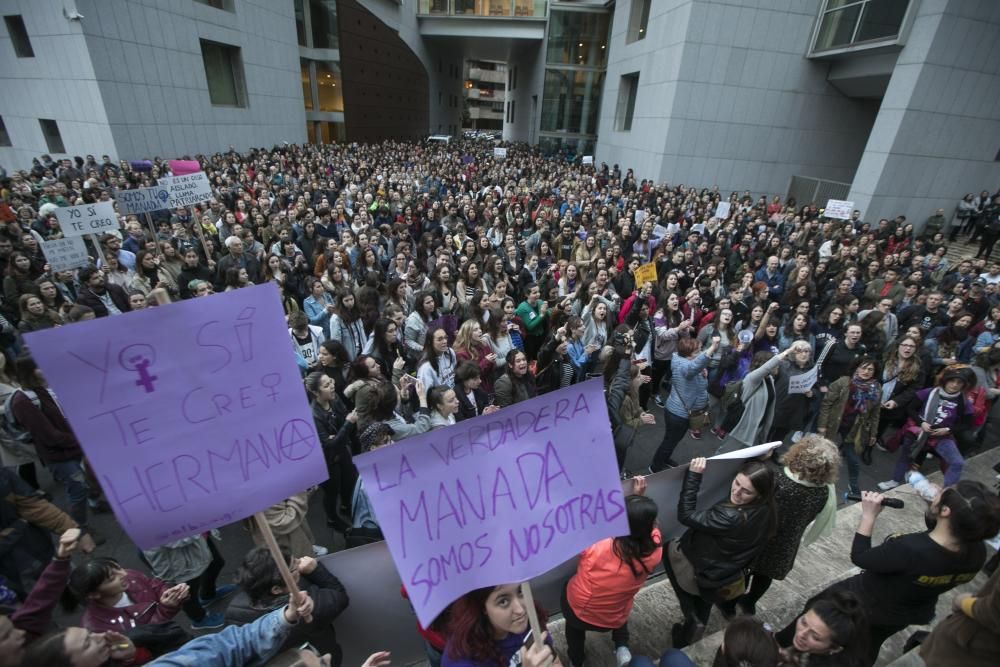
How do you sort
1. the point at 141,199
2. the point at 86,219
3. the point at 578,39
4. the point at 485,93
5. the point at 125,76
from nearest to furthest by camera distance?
the point at 86,219, the point at 141,199, the point at 125,76, the point at 578,39, the point at 485,93

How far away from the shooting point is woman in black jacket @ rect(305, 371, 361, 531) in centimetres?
392

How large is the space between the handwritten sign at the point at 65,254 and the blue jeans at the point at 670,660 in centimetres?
839

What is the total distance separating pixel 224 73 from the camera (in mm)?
25328

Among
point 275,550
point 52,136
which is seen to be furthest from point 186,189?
point 52,136

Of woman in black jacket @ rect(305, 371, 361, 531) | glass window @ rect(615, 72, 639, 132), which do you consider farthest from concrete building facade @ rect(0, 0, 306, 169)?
woman in black jacket @ rect(305, 371, 361, 531)

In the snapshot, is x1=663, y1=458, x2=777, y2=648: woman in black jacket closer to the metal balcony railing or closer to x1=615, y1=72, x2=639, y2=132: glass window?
x1=615, y1=72, x2=639, y2=132: glass window

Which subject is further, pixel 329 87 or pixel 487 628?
pixel 329 87

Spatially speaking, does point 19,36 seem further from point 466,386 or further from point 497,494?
point 497,494

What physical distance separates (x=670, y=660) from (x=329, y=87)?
40.6m

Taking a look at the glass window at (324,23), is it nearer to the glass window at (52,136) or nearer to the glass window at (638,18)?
the glass window at (52,136)

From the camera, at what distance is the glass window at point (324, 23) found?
106ft

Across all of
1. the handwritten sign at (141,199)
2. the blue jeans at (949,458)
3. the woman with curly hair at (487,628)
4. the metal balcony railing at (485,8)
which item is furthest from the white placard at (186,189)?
the metal balcony railing at (485,8)

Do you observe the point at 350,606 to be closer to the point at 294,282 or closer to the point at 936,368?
the point at 294,282

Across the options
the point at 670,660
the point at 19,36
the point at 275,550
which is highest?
the point at 19,36
